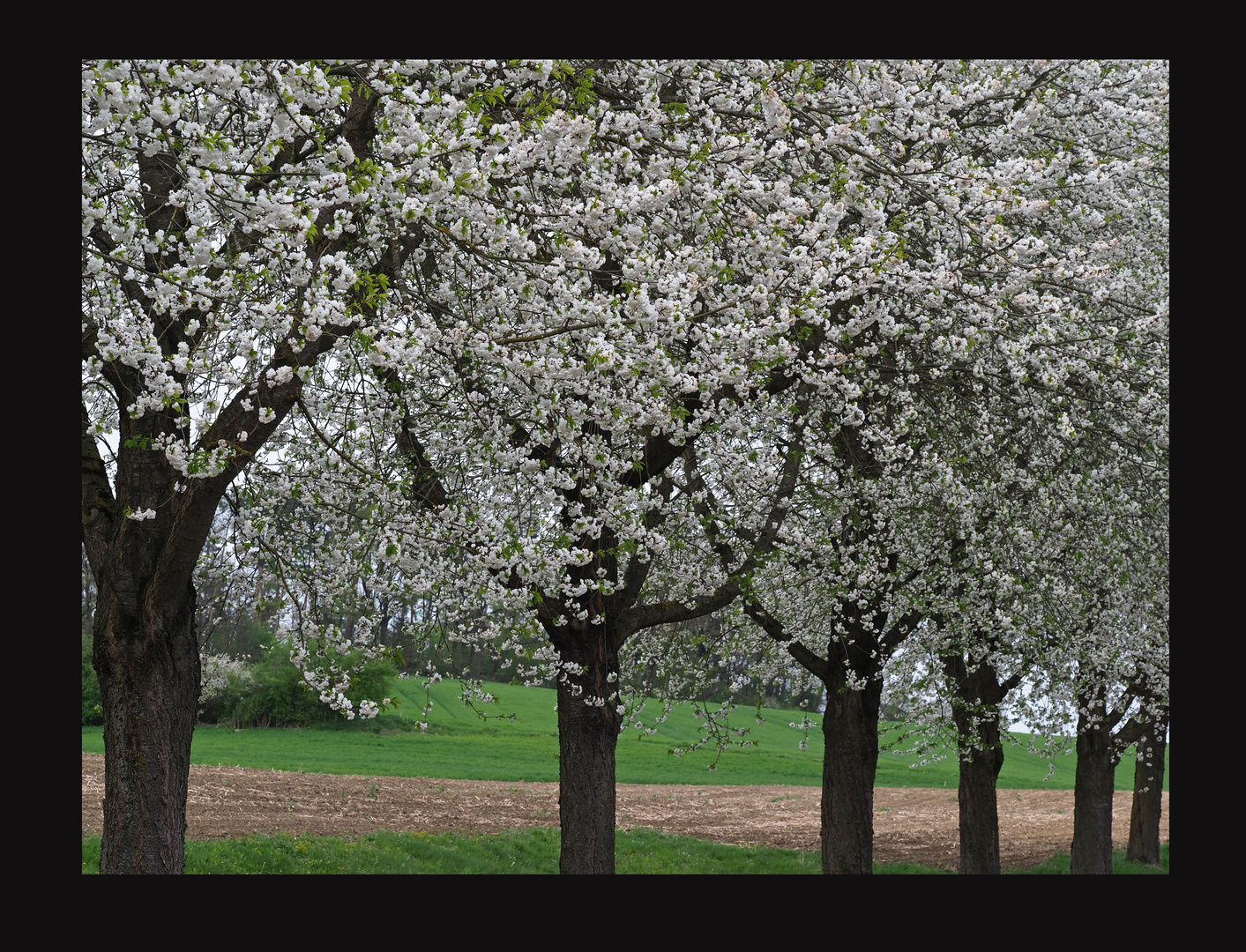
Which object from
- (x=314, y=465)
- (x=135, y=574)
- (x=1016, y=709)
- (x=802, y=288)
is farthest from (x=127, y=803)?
(x=1016, y=709)

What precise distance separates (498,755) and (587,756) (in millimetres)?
25710

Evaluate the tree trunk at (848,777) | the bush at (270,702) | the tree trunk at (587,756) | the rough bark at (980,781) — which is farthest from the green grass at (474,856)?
the bush at (270,702)

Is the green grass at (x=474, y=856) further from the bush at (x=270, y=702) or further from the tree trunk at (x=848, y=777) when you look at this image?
the bush at (x=270, y=702)

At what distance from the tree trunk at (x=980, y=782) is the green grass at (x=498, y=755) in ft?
37.5

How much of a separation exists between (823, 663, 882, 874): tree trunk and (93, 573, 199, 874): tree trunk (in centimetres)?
887

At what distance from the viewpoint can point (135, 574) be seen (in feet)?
25.3

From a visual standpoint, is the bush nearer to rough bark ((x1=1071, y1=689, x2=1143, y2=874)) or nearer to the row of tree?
rough bark ((x1=1071, y1=689, x2=1143, y2=874))

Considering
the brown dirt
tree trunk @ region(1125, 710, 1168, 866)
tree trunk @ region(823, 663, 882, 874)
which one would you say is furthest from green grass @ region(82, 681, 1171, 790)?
tree trunk @ region(823, 663, 882, 874)

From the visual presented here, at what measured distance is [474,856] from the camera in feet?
51.3

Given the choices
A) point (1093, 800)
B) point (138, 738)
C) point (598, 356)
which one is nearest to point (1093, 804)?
point (1093, 800)

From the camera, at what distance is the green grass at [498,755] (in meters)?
29.3

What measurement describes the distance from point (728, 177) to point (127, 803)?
20.5 ft

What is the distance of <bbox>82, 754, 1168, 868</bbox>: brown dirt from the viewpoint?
17672mm

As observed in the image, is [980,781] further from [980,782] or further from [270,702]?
[270,702]
